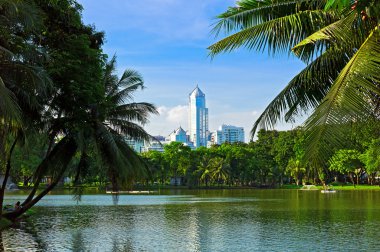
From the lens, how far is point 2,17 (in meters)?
10.6

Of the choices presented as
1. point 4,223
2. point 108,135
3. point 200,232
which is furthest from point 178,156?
point 108,135

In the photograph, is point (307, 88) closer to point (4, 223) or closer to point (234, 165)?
point (4, 223)

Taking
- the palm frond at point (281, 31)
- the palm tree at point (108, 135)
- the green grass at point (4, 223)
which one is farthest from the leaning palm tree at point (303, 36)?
the green grass at point (4, 223)

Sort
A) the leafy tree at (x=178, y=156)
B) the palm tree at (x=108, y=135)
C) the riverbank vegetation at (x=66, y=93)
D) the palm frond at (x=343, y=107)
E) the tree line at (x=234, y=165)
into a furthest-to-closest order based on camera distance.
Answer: the leafy tree at (x=178, y=156) → the tree line at (x=234, y=165) → the palm tree at (x=108, y=135) → the riverbank vegetation at (x=66, y=93) → the palm frond at (x=343, y=107)

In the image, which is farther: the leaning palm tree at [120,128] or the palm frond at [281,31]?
the leaning palm tree at [120,128]

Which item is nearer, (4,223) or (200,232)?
(4,223)

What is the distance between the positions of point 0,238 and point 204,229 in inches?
421

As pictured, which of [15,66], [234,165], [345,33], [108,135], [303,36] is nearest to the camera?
[345,33]

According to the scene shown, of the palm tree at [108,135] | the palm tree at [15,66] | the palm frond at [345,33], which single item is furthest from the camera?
the palm tree at [108,135]

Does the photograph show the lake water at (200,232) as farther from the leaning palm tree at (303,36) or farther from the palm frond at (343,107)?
the palm frond at (343,107)

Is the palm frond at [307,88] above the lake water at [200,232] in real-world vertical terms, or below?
above

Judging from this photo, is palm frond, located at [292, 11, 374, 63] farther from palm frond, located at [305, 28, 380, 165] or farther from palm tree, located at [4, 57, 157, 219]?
palm tree, located at [4, 57, 157, 219]

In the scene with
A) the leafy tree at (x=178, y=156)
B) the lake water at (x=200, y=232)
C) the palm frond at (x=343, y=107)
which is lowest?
the lake water at (x=200, y=232)

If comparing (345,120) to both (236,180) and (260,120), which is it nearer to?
(260,120)
